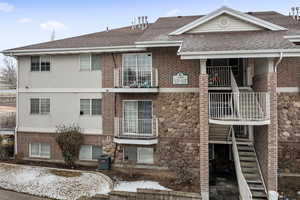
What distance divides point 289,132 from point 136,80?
800 cm

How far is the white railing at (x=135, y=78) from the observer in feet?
36.2

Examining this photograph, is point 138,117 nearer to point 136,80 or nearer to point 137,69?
point 136,80

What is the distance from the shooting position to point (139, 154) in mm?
11344

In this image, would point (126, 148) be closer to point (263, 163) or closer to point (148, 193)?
point (148, 193)

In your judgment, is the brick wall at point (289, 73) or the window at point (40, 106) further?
the window at point (40, 106)

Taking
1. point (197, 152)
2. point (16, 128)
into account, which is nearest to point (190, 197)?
point (197, 152)

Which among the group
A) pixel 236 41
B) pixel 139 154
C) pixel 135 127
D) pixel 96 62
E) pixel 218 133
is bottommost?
pixel 139 154

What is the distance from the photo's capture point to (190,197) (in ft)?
26.8

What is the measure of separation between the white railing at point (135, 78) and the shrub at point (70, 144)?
3.63 metres

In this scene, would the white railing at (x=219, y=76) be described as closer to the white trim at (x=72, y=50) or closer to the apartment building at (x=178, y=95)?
the apartment building at (x=178, y=95)

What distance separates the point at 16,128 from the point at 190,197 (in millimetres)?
11126

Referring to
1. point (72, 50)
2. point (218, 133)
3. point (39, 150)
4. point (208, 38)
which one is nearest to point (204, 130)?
point (218, 133)

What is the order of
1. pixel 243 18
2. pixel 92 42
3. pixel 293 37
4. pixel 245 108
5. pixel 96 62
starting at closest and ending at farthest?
pixel 245 108 → pixel 293 37 → pixel 243 18 → pixel 96 62 → pixel 92 42

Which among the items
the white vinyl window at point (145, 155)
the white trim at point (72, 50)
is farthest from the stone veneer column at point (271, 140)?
the white trim at point (72, 50)
